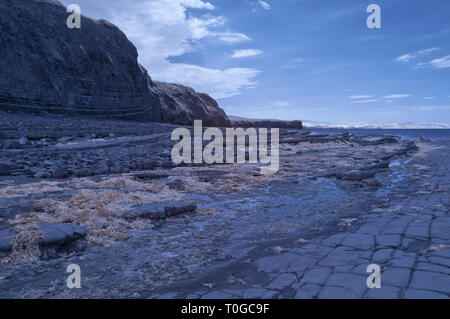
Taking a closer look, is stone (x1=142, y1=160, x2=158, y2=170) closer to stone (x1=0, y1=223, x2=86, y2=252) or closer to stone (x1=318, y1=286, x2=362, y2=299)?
stone (x1=0, y1=223, x2=86, y2=252)

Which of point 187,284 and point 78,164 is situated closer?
point 187,284

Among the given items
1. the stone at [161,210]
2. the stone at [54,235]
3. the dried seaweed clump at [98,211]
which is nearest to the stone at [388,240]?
the stone at [161,210]

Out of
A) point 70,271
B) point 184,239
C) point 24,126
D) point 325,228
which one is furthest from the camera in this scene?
point 24,126

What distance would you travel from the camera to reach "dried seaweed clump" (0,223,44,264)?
3457 mm

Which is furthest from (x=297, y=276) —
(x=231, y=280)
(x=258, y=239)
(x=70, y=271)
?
(x=70, y=271)

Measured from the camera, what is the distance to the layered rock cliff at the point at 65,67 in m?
20.6

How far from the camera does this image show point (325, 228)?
4.74 metres

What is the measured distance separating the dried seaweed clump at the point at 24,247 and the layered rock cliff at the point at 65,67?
19273mm

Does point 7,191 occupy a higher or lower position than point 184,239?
higher

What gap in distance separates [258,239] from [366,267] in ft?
5.65

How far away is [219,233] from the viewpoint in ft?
15.5

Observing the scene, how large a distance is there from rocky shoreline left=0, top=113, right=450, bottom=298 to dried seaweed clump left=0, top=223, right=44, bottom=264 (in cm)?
1

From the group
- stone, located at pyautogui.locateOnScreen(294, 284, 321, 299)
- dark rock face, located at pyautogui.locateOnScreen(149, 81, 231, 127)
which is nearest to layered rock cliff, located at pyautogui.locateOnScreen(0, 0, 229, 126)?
dark rock face, located at pyautogui.locateOnScreen(149, 81, 231, 127)

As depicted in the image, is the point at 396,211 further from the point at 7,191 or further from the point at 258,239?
the point at 7,191
